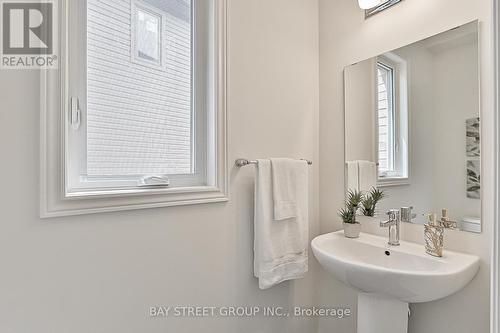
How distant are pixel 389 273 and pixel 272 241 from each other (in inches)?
21.5

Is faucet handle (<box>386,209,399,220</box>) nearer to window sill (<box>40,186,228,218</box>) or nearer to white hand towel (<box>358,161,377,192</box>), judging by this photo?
white hand towel (<box>358,161,377,192</box>)

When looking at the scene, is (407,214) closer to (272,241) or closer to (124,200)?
(272,241)

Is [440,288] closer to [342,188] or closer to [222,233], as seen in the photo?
[342,188]

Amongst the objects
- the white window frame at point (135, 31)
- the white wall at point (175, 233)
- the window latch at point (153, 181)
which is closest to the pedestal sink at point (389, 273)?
the white wall at point (175, 233)

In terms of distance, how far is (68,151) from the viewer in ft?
3.39

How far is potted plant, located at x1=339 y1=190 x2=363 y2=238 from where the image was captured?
1.47 m

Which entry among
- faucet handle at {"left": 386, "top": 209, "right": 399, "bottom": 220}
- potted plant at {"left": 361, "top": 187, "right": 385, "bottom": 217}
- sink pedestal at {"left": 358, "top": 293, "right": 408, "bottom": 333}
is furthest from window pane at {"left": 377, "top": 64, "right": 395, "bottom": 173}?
sink pedestal at {"left": 358, "top": 293, "right": 408, "bottom": 333}

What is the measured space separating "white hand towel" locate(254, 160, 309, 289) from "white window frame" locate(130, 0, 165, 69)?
0.64m

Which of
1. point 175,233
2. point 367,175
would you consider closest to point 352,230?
point 367,175

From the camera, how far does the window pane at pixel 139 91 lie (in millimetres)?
1104

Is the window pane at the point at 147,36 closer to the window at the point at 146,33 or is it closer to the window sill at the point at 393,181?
the window at the point at 146,33

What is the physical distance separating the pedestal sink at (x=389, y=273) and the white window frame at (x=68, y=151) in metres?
0.59

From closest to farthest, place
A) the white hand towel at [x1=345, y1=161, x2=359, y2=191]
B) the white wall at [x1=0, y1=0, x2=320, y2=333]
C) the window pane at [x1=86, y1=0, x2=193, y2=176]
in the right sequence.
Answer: the white wall at [x1=0, y1=0, x2=320, y2=333] → the window pane at [x1=86, y1=0, x2=193, y2=176] → the white hand towel at [x1=345, y1=161, x2=359, y2=191]

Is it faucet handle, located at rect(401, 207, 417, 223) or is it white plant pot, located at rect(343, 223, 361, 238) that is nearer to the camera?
faucet handle, located at rect(401, 207, 417, 223)
